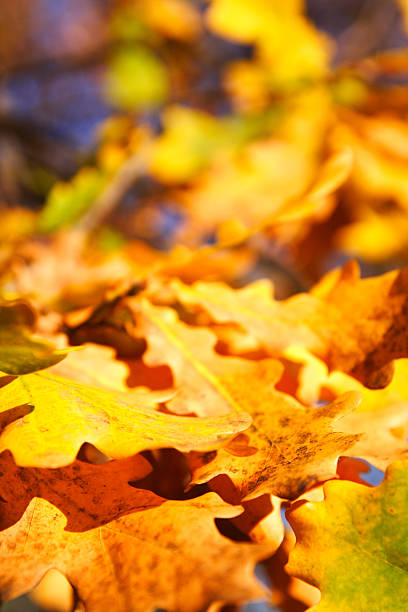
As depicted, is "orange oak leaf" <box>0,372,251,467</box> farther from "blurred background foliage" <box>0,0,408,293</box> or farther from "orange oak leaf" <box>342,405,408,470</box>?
"blurred background foliage" <box>0,0,408,293</box>

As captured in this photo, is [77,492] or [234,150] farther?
[234,150]

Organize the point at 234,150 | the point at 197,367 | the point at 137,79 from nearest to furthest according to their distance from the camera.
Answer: the point at 197,367 < the point at 234,150 < the point at 137,79

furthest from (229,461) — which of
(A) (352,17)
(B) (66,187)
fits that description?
(A) (352,17)

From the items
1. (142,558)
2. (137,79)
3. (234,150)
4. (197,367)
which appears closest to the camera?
(142,558)

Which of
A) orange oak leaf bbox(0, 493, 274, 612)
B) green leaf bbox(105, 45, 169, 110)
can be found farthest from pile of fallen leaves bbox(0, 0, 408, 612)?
green leaf bbox(105, 45, 169, 110)

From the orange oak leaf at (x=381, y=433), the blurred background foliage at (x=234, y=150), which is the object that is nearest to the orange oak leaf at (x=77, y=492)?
the orange oak leaf at (x=381, y=433)

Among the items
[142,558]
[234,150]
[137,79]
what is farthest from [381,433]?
[137,79]

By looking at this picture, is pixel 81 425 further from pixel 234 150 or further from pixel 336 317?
pixel 234 150
